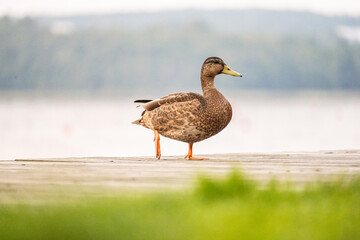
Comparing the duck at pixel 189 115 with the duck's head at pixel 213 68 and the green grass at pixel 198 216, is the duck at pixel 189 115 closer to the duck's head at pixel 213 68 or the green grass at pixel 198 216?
the duck's head at pixel 213 68

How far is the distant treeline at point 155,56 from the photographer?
85.7 m

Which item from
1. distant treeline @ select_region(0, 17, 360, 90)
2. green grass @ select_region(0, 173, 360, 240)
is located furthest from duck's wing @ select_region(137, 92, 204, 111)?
distant treeline @ select_region(0, 17, 360, 90)

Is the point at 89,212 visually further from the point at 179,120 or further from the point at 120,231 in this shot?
the point at 179,120

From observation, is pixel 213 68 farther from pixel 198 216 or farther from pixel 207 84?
pixel 198 216

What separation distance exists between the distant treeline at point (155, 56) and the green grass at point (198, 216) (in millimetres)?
78638

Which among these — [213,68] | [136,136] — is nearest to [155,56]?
[136,136]

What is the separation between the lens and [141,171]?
19.2 feet

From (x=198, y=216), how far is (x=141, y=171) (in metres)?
2.16

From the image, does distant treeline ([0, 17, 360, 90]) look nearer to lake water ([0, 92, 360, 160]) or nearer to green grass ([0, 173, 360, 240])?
lake water ([0, 92, 360, 160])

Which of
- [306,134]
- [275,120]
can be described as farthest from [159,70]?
[306,134]

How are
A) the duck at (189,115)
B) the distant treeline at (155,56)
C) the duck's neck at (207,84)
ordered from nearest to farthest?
the duck at (189,115), the duck's neck at (207,84), the distant treeline at (155,56)

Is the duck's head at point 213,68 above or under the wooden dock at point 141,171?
above

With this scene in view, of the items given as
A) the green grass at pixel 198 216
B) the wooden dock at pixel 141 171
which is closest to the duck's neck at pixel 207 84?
the wooden dock at pixel 141 171

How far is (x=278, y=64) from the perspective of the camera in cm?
8819
